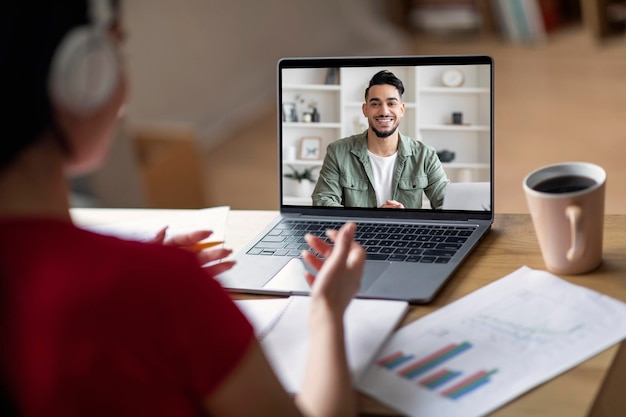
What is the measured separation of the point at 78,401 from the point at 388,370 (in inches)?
12.3

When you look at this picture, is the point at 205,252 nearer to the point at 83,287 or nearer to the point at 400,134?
the point at 400,134

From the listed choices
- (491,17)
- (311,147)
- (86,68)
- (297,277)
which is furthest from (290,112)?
(491,17)

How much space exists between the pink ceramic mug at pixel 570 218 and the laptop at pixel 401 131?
113mm

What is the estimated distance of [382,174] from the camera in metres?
1.21

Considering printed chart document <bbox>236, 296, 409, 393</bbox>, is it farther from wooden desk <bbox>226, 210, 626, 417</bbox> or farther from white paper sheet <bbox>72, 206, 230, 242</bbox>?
white paper sheet <bbox>72, 206, 230, 242</bbox>

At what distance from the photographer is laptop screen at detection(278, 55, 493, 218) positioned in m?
1.20

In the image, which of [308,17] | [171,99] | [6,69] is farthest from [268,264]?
[308,17]

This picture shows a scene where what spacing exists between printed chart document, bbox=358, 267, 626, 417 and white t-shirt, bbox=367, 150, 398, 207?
0.73 feet

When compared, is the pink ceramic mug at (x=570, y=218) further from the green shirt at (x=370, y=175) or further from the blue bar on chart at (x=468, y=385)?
the blue bar on chart at (x=468, y=385)

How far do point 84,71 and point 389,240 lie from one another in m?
0.61

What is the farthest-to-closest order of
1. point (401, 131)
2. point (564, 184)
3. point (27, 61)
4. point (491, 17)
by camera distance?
point (491, 17)
point (401, 131)
point (564, 184)
point (27, 61)

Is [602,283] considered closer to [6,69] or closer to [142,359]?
[142,359]

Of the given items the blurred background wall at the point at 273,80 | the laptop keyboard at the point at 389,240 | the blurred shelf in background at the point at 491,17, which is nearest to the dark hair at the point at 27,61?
the laptop keyboard at the point at 389,240

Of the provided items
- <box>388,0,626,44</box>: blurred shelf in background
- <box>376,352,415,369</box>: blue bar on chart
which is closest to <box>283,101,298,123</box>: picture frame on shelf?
<box>376,352,415,369</box>: blue bar on chart
